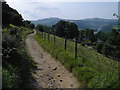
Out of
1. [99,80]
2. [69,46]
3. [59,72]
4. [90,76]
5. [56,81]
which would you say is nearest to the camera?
[99,80]

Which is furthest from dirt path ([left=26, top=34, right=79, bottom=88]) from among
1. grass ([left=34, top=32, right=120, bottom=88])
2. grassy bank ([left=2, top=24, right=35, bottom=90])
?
grassy bank ([left=2, top=24, right=35, bottom=90])

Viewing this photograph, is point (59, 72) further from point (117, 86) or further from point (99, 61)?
point (117, 86)

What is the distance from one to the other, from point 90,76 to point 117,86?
1585 mm

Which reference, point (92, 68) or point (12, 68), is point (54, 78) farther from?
point (12, 68)

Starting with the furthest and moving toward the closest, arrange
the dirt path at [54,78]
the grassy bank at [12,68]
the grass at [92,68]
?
the dirt path at [54,78] < the grass at [92,68] < the grassy bank at [12,68]

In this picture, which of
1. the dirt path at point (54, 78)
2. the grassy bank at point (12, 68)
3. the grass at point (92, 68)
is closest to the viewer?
the grassy bank at point (12, 68)

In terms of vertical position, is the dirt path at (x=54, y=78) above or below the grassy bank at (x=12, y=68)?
below

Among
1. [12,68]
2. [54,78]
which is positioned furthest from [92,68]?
[12,68]

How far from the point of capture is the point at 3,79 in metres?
5.62

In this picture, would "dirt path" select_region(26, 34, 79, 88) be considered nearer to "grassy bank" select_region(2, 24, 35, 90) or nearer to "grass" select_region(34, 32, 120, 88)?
"grass" select_region(34, 32, 120, 88)

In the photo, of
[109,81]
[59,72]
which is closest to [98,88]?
[109,81]

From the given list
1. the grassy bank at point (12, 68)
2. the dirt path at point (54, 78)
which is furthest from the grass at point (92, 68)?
the grassy bank at point (12, 68)

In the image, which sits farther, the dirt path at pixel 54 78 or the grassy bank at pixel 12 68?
the dirt path at pixel 54 78

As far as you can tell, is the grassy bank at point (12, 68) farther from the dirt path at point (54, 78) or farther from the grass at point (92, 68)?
the grass at point (92, 68)
